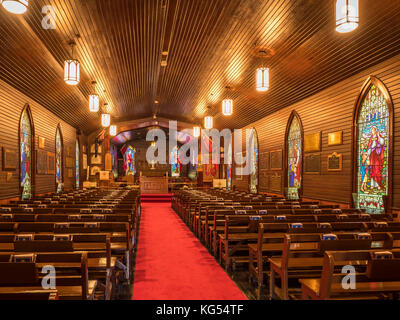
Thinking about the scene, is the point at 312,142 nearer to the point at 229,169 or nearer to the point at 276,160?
the point at 276,160

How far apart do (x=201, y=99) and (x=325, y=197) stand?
626 cm

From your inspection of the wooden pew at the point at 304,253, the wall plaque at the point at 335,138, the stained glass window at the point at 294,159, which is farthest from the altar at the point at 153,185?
the wooden pew at the point at 304,253

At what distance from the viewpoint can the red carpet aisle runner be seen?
327 cm

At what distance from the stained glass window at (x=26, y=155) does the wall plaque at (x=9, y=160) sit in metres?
0.48

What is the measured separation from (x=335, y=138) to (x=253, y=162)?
5.52 m

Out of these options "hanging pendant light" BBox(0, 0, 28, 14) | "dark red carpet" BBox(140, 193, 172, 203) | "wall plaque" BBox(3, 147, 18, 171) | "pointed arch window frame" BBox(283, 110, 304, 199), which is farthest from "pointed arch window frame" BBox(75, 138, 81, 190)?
"hanging pendant light" BBox(0, 0, 28, 14)

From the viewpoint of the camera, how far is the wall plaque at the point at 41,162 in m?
9.03

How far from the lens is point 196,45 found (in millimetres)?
6582

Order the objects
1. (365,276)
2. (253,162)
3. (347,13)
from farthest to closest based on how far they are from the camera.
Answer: (253,162) < (347,13) < (365,276)

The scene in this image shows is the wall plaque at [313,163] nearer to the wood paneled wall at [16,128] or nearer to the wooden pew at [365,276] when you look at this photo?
the wooden pew at [365,276]

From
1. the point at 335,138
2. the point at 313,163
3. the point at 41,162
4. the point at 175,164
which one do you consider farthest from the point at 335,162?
the point at 175,164

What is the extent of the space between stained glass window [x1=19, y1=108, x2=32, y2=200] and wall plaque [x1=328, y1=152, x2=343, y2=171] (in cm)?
865

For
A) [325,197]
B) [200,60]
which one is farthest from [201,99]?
[325,197]

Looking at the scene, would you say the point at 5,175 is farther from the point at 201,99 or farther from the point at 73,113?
the point at 201,99
